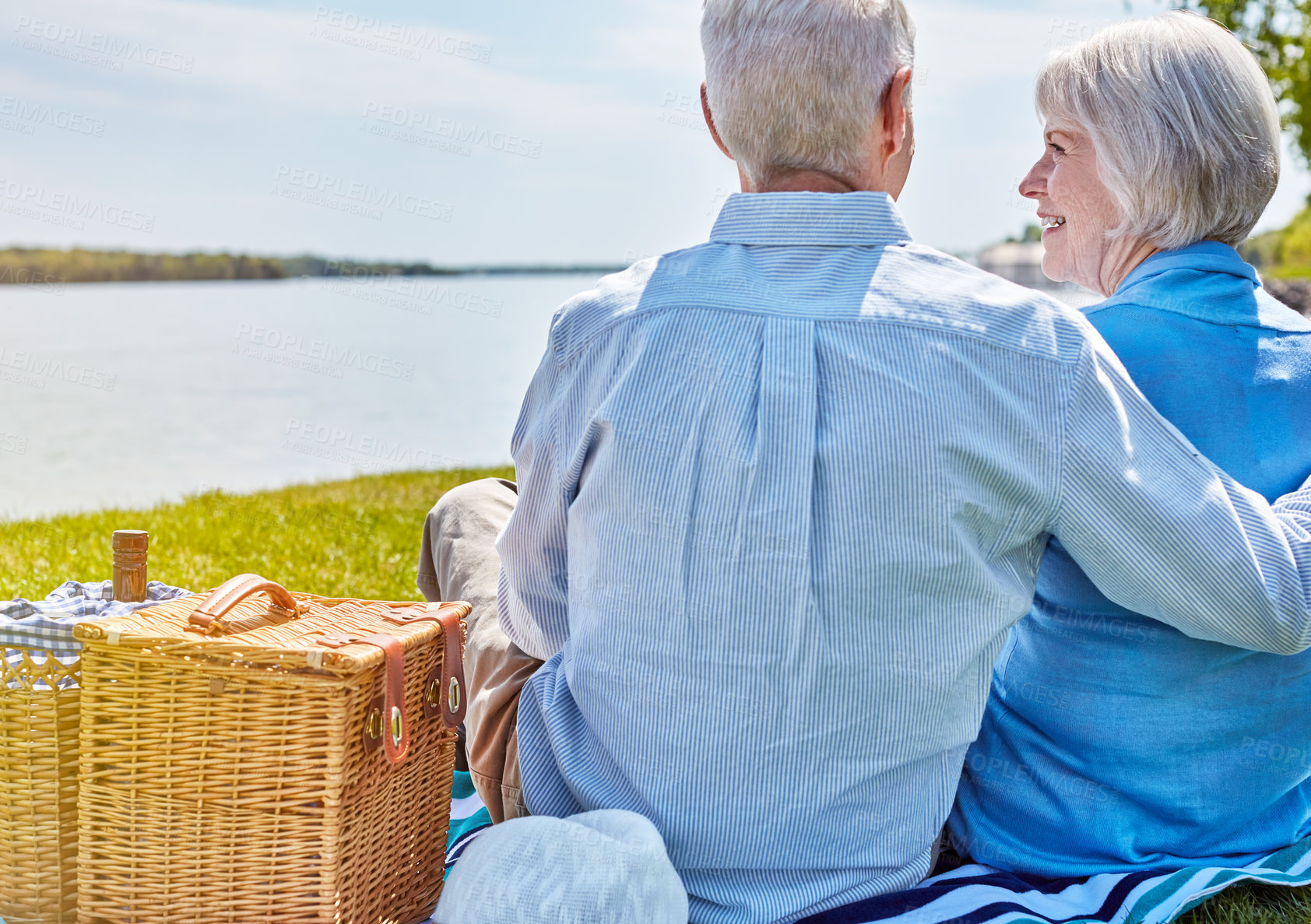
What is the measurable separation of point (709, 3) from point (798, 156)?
30cm

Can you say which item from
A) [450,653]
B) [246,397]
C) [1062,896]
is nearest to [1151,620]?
[1062,896]

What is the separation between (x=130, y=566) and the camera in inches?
92.2

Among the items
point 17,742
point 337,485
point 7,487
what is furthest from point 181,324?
point 17,742

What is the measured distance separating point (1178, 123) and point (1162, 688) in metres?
1.04

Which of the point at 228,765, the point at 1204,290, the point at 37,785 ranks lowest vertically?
the point at 37,785

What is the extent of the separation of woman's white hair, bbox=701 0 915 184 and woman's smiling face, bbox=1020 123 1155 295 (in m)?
0.59

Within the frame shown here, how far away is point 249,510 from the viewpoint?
6625mm

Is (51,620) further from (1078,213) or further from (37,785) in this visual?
(1078,213)

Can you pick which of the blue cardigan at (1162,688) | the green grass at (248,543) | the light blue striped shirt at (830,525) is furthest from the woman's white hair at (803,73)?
the green grass at (248,543)

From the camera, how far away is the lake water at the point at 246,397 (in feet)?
31.6

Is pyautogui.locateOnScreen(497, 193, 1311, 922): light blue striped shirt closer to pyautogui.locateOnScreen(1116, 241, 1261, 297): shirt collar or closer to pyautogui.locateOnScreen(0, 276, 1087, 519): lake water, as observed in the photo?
pyautogui.locateOnScreen(1116, 241, 1261, 297): shirt collar

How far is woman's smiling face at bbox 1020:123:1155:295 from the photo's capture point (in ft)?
7.53

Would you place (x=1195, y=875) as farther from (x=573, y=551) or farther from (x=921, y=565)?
(x=573, y=551)

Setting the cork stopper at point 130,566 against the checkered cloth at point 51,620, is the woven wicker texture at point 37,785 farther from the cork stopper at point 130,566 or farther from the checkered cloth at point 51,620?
the cork stopper at point 130,566
